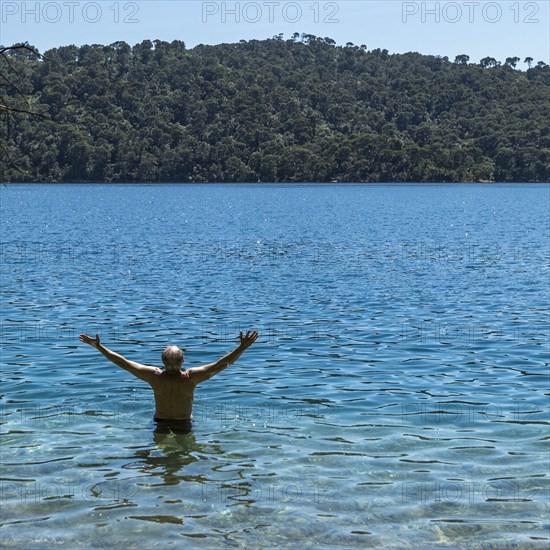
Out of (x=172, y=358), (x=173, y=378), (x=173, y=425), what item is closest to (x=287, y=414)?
(x=173, y=425)

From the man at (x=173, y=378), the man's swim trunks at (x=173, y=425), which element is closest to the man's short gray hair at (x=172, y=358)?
the man at (x=173, y=378)

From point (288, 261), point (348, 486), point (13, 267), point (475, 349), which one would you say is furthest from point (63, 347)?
point (288, 261)

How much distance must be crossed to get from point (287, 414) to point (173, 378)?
135 inches

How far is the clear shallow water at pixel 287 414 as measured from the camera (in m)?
11.6

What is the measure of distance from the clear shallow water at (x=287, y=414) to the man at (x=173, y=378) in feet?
1.29

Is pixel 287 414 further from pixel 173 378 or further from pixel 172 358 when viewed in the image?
pixel 172 358

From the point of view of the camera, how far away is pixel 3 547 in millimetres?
10617

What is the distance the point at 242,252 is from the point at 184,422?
41.7 m

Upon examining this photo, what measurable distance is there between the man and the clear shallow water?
1.29 feet

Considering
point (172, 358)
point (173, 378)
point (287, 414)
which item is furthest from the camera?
point (287, 414)

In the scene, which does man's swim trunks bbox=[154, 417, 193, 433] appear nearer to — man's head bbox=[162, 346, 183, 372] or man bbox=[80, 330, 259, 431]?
man bbox=[80, 330, 259, 431]

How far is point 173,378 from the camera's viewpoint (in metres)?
14.5

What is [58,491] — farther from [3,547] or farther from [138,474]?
[3,547]

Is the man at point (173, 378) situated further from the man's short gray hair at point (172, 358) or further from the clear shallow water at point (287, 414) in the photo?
the clear shallow water at point (287, 414)
